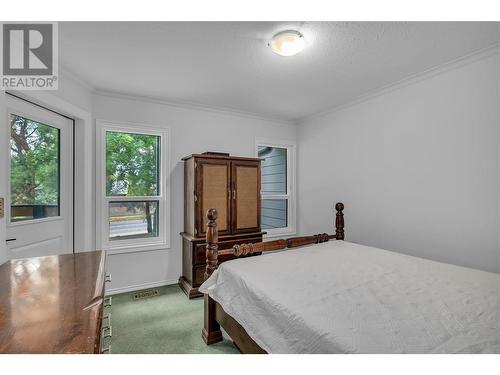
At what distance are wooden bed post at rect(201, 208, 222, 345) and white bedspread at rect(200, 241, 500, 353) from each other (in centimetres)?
12

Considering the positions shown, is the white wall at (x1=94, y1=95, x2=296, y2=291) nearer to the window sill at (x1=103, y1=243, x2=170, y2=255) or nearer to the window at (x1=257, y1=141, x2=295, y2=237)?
the window sill at (x1=103, y1=243, x2=170, y2=255)

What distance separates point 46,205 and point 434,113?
397 cm

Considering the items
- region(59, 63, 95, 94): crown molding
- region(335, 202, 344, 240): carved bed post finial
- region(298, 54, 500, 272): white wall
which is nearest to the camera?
region(298, 54, 500, 272): white wall

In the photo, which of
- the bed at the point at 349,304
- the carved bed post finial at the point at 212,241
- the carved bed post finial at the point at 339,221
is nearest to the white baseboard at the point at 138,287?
the bed at the point at 349,304

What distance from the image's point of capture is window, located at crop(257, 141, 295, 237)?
4.41 metres

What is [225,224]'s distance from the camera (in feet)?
11.0

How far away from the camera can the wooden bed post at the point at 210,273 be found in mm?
2133

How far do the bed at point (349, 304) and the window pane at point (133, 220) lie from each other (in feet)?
5.42

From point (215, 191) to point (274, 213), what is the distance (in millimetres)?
1519

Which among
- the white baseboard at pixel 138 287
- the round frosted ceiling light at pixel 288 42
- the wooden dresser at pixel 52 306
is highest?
the round frosted ceiling light at pixel 288 42

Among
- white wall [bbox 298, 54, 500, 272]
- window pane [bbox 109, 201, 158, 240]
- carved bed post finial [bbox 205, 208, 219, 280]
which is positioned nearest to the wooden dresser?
carved bed post finial [bbox 205, 208, 219, 280]

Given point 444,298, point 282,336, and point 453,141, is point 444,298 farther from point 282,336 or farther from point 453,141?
point 453,141

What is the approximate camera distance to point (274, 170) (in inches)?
177

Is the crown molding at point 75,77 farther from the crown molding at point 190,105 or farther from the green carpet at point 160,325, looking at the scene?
the green carpet at point 160,325
